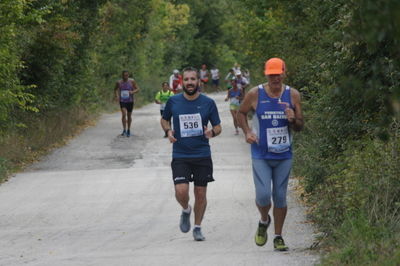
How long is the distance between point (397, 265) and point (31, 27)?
1535 centimetres

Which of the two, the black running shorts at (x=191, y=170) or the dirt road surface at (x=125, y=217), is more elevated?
the black running shorts at (x=191, y=170)

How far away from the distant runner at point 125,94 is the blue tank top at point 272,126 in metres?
17.5

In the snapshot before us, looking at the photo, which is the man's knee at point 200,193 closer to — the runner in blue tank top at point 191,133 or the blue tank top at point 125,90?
the runner in blue tank top at point 191,133

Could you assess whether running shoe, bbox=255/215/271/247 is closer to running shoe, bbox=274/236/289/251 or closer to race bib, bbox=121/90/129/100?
running shoe, bbox=274/236/289/251

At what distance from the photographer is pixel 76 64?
27.1 metres

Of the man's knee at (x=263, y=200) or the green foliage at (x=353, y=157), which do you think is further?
the man's knee at (x=263, y=200)

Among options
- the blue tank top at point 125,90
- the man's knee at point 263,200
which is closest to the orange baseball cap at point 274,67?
the man's knee at point 263,200

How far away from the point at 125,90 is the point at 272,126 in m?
17.8

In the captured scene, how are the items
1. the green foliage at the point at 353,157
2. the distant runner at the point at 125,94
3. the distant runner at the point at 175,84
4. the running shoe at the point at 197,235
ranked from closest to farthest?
the green foliage at the point at 353,157, the running shoe at the point at 197,235, the distant runner at the point at 125,94, the distant runner at the point at 175,84

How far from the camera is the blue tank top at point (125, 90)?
26.2m

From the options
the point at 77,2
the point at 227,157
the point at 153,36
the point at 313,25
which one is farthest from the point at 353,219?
the point at 153,36

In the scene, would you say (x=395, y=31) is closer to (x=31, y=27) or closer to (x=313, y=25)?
(x=313, y=25)

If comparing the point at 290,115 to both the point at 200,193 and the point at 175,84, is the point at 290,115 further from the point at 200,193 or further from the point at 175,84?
the point at 175,84

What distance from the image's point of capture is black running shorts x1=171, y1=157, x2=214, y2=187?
9930mm
